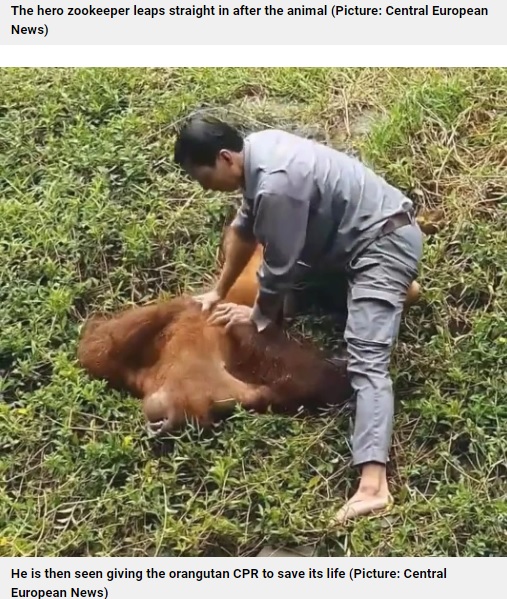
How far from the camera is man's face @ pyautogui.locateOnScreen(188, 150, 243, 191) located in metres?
2.08

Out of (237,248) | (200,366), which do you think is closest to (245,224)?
(237,248)

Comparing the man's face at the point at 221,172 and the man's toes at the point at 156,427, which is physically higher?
the man's face at the point at 221,172

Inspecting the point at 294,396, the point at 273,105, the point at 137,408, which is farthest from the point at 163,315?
the point at 273,105

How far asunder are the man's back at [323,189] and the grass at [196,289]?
10.9 inches

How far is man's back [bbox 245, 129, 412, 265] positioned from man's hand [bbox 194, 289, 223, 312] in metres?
0.27

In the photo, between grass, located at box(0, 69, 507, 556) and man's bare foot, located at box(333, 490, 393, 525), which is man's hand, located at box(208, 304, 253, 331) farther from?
man's bare foot, located at box(333, 490, 393, 525)

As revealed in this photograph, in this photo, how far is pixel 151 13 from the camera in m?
2.38

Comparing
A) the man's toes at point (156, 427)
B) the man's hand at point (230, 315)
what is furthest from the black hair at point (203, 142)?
the man's toes at point (156, 427)

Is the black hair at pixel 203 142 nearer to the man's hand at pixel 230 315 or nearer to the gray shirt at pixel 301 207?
the gray shirt at pixel 301 207

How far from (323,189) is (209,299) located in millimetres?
450

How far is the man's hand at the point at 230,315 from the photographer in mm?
2316

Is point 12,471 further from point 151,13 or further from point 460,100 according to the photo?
point 460,100

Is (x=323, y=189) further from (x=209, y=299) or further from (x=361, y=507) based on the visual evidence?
(x=361, y=507)

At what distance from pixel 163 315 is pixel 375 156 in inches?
31.8
